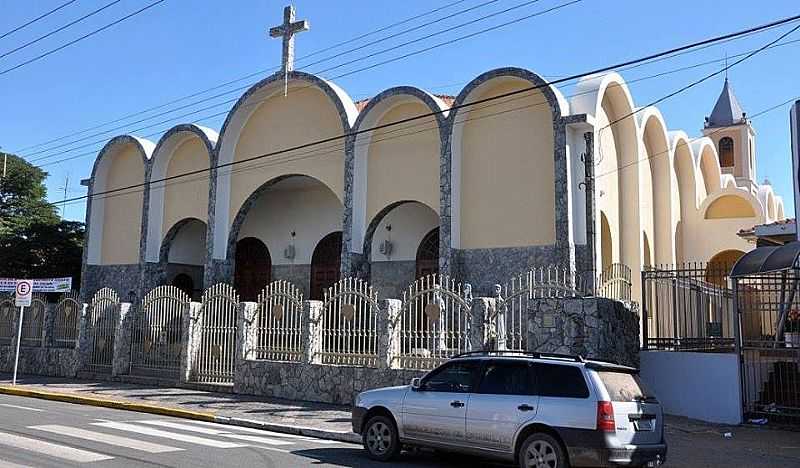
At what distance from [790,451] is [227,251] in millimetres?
18366

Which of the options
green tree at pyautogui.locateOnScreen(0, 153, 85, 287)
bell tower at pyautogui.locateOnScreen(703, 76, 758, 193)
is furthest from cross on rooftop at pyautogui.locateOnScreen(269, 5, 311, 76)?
bell tower at pyautogui.locateOnScreen(703, 76, 758, 193)

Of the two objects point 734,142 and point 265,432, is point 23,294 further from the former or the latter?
point 734,142

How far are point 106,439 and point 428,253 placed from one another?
562 inches

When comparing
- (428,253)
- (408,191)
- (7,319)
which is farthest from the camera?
(7,319)

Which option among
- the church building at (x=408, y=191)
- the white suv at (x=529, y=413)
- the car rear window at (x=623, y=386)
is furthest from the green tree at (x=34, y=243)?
the car rear window at (x=623, y=386)

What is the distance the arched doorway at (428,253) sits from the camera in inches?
920

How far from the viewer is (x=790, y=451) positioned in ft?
34.1

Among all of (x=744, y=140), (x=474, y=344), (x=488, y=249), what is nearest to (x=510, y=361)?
(x=474, y=344)

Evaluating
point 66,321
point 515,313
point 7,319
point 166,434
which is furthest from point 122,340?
point 515,313

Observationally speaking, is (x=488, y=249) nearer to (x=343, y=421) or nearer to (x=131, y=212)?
(x=343, y=421)

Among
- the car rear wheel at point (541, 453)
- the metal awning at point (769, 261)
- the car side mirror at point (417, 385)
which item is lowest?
the car rear wheel at point (541, 453)

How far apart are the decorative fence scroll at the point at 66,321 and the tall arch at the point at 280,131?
15.4 feet

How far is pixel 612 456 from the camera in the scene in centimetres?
773

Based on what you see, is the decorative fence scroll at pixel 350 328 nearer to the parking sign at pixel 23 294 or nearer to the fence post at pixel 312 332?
the fence post at pixel 312 332
